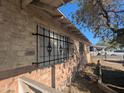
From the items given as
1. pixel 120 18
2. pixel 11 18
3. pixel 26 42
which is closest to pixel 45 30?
pixel 26 42

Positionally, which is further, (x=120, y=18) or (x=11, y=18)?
(x=120, y=18)

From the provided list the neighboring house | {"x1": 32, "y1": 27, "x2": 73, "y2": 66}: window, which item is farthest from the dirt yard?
the neighboring house

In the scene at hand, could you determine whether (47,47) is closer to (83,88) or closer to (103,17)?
(83,88)

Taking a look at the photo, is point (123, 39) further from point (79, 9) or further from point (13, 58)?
point (13, 58)

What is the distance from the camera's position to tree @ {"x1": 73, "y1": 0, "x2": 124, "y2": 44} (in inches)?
470

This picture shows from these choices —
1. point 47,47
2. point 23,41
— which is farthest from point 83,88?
point 23,41

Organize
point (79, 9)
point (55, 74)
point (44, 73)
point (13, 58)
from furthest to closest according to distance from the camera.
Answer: point (79, 9) < point (55, 74) < point (44, 73) < point (13, 58)

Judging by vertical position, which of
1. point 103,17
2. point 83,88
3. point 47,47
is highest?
point 103,17

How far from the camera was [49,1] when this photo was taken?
165 inches

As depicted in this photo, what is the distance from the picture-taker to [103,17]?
12883mm

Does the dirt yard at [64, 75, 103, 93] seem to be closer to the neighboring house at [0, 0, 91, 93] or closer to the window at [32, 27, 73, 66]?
the window at [32, 27, 73, 66]

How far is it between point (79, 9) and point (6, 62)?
9981mm

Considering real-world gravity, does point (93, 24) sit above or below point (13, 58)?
above

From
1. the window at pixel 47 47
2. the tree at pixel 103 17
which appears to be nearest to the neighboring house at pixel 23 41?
the window at pixel 47 47
